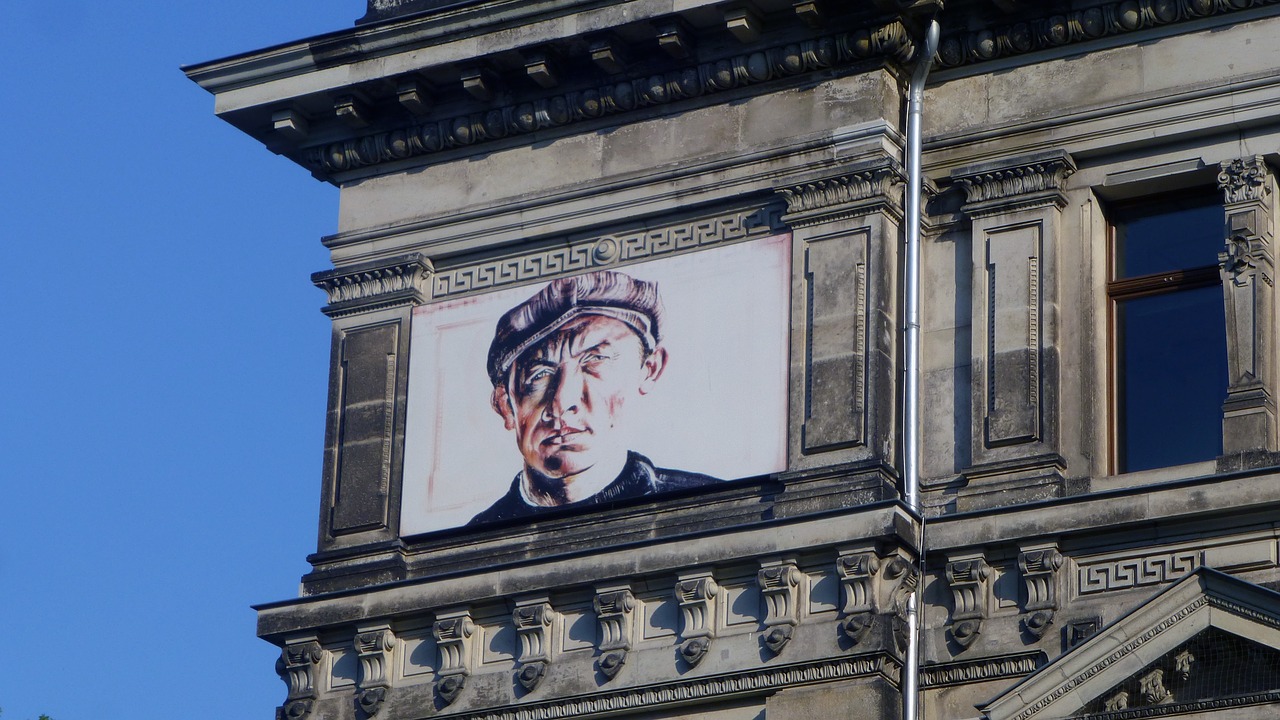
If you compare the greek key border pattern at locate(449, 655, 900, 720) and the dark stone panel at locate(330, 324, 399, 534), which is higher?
the dark stone panel at locate(330, 324, 399, 534)

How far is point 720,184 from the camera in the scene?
2659cm

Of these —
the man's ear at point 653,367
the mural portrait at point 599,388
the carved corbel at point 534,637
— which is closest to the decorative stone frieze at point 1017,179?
the mural portrait at point 599,388

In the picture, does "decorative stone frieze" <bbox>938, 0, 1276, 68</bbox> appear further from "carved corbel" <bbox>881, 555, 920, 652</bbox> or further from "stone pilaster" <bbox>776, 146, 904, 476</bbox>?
"carved corbel" <bbox>881, 555, 920, 652</bbox>

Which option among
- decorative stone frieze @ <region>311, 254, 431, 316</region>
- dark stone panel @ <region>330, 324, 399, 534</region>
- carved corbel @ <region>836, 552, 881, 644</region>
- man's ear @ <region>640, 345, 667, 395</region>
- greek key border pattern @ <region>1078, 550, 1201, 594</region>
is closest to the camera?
greek key border pattern @ <region>1078, 550, 1201, 594</region>

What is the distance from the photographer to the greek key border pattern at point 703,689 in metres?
23.9

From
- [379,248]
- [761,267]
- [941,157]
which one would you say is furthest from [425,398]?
[941,157]

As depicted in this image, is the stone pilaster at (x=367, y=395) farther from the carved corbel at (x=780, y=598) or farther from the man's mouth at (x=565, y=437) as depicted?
the carved corbel at (x=780, y=598)

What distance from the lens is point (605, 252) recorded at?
27.0 metres

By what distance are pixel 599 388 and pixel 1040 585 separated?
4.71 m

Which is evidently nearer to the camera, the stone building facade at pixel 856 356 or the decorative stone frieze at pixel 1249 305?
the stone building facade at pixel 856 356

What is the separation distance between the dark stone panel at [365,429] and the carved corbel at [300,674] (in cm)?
117

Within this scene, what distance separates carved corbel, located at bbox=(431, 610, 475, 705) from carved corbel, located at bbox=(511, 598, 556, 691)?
0.50 meters

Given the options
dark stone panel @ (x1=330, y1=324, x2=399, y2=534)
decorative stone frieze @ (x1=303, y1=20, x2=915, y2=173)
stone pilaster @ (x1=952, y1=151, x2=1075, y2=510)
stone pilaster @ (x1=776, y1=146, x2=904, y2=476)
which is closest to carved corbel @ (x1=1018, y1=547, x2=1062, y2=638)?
stone pilaster @ (x1=952, y1=151, x2=1075, y2=510)

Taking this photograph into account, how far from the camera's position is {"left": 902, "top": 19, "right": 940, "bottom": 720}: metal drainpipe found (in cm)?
2395
